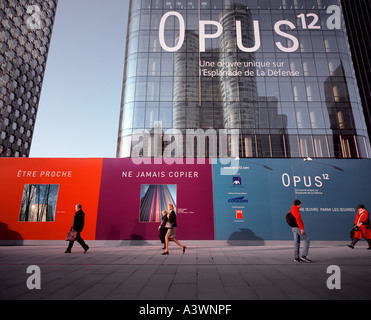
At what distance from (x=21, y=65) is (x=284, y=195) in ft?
205

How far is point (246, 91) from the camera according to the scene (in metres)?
21.6

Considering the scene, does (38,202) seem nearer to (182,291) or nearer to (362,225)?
(182,291)

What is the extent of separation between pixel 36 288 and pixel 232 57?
24750mm

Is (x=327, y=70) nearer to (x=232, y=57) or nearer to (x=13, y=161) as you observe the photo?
(x=232, y=57)

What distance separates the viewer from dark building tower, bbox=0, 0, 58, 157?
44544 mm

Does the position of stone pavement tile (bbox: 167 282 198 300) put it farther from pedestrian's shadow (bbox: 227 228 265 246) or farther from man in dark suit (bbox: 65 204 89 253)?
pedestrian's shadow (bbox: 227 228 265 246)

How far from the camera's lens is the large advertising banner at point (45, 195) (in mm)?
10617

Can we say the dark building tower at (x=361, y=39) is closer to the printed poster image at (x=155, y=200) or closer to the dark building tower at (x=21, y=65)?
the printed poster image at (x=155, y=200)

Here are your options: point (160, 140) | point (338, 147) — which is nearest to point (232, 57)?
point (160, 140)

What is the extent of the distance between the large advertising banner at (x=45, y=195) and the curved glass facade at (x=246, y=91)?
9.80 metres

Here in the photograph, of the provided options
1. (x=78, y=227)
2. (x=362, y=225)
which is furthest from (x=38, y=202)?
(x=362, y=225)

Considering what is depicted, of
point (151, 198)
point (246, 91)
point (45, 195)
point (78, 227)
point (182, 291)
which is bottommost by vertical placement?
point (182, 291)

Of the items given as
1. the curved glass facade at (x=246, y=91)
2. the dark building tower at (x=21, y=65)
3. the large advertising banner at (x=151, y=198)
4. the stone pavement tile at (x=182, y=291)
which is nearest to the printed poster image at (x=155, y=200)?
the large advertising banner at (x=151, y=198)

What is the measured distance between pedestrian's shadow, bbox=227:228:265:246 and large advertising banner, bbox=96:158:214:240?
3.62 ft
